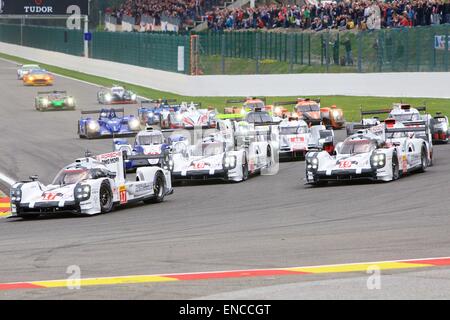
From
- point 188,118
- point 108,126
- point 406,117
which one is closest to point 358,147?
point 406,117

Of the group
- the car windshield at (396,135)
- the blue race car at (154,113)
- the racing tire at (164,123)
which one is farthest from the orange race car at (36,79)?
the car windshield at (396,135)

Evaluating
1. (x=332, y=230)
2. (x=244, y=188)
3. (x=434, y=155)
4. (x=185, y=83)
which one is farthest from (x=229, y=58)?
(x=332, y=230)

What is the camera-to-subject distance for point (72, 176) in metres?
24.0

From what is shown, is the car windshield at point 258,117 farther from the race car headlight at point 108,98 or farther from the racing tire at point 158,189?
the race car headlight at point 108,98

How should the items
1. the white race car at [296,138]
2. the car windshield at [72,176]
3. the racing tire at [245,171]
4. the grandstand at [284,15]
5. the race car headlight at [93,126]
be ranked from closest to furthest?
the car windshield at [72,176], the racing tire at [245,171], the white race car at [296,138], the race car headlight at [93,126], the grandstand at [284,15]

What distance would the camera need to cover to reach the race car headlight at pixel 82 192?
76.1 feet

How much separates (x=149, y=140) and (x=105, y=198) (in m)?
9.86

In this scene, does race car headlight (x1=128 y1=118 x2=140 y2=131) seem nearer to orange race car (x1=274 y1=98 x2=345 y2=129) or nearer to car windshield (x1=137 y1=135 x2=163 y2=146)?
orange race car (x1=274 y1=98 x2=345 y2=129)

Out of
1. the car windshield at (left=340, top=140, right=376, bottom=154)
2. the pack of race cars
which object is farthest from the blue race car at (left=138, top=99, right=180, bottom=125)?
the car windshield at (left=340, top=140, right=376, bottom=154)

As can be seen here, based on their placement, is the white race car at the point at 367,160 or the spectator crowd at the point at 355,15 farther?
the spectator crowd at the point at 355,15

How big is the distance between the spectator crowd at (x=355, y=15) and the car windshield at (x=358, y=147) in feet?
87.4

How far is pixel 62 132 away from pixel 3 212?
20.9 meters

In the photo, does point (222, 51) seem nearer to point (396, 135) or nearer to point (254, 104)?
point (254, 104)

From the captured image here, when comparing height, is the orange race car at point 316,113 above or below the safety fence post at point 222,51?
below
